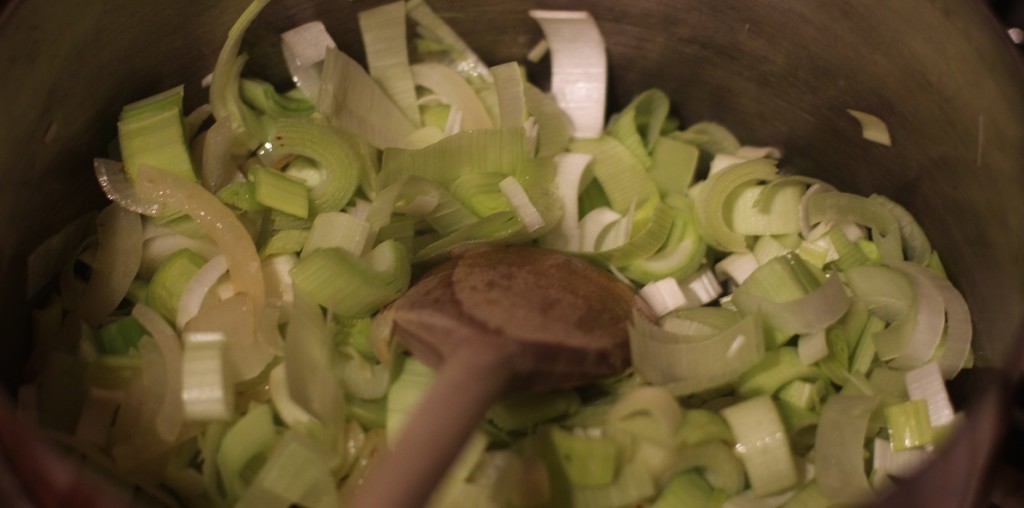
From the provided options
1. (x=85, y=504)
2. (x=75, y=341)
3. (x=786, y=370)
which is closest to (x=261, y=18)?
(x=75, y=341)

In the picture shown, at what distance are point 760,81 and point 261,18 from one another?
0.85 meters

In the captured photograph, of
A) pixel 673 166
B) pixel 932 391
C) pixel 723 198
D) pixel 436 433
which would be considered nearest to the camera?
pixel 436 433

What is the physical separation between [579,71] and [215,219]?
0.70 metres

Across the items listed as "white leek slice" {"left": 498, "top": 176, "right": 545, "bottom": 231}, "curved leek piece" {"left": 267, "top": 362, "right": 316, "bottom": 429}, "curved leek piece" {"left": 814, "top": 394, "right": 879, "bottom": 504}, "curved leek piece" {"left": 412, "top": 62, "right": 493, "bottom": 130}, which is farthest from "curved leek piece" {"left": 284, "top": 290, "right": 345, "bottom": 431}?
"curved leek piece" {"left": 814, "top": 394, "right": 879, "bottom": 504}

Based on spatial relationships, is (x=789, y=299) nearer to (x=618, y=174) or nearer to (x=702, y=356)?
(x=702, y=356)

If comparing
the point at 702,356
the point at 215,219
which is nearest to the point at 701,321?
the point at 702,356

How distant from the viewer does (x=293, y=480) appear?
3.62 ft

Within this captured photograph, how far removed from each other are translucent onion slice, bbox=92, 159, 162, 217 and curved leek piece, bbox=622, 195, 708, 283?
0.77m

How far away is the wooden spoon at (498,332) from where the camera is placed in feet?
3.03

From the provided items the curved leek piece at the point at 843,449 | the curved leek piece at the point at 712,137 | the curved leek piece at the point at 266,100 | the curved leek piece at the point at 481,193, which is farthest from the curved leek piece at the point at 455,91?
the curved leek piece at the point at 843,449

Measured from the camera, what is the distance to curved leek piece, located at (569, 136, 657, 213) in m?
1.50

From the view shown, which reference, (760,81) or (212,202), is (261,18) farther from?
(760,81)

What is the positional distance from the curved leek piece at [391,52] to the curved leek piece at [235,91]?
186mm

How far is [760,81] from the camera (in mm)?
1462
